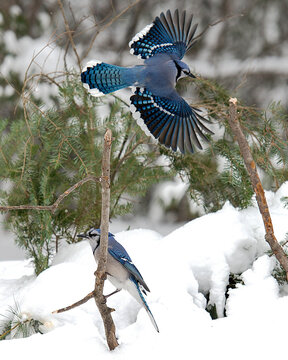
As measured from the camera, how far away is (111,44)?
212cm

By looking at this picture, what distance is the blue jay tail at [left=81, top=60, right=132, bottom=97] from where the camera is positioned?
96 cm

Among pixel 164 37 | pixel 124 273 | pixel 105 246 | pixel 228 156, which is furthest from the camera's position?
pixel 228 156

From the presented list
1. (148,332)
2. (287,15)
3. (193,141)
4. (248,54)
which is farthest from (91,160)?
(287,15)

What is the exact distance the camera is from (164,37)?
3.78 ft

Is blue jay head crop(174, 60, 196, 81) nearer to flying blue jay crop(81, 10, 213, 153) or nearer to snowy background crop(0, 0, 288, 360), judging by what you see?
flying blue jay crop(81, 10, 213, 153)

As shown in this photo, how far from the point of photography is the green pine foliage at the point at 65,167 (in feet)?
4.03

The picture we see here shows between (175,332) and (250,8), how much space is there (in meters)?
1.67

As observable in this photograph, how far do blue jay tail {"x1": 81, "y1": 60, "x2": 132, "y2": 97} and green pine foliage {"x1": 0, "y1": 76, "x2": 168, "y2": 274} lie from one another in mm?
235

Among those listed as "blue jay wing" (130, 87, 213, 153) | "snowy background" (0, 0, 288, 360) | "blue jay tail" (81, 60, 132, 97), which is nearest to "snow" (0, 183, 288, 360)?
"snowy background" (0, 0, 288, 360)

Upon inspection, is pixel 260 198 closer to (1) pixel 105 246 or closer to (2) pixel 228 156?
(2) pixel 228 156

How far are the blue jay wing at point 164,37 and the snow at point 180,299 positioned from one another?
1.22ft

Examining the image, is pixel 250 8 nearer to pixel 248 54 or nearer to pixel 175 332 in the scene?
pixel 248 54

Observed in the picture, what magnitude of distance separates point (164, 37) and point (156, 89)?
0.18m

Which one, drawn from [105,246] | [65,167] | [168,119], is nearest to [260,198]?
[168,119]
